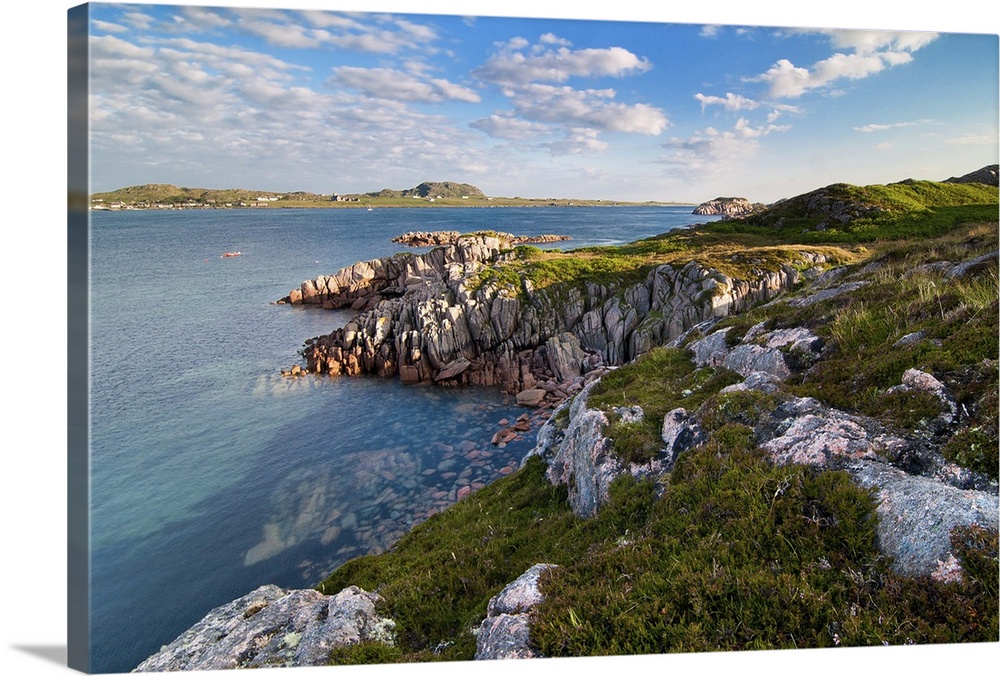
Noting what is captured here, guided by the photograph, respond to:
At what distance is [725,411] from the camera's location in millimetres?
8109

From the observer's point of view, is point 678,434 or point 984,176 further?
point 984,176

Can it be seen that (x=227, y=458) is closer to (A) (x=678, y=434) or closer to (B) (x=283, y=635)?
(B) (x=283, y=635)

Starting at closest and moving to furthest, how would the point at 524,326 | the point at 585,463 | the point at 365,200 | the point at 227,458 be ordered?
the point at 585,463
the point at 227,458
the point at 365,200
the point at 524,326

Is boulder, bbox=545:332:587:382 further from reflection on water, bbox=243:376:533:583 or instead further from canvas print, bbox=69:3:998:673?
reflection on water, bbox=243:376:533:583

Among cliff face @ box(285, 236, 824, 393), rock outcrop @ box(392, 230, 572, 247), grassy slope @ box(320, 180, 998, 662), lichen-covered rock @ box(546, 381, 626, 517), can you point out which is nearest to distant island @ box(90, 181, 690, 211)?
cliff face @ box(285, 236, 824, 393)

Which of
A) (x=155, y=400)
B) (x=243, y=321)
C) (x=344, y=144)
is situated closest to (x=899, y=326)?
(x=344, y=144)

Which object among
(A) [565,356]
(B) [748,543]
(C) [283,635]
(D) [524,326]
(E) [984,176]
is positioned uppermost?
(E) [984,176]

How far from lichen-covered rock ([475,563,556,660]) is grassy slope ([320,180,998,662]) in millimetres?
189

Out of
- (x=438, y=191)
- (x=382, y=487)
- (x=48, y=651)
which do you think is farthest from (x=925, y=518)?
(x=438, y=191)

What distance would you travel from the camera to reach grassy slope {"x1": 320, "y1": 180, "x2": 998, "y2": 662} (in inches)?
198

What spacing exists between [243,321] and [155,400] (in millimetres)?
19888

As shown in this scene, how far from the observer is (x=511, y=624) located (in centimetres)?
586

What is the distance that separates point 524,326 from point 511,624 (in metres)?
30.6

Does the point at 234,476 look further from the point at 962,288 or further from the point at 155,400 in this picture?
the point at 962,288
